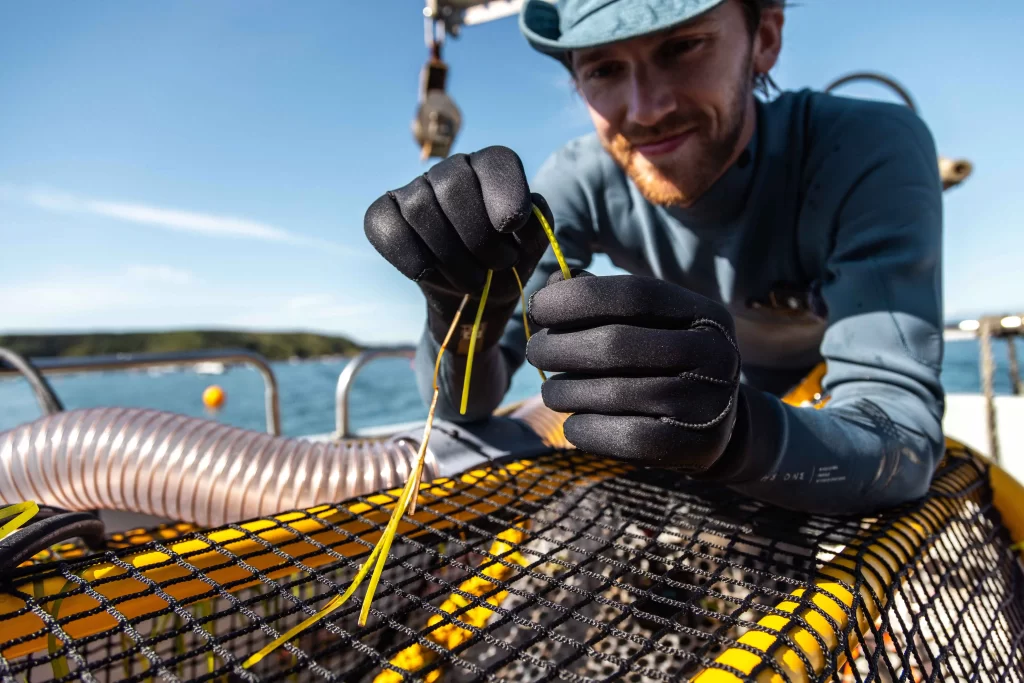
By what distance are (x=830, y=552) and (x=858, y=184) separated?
0.79 meters

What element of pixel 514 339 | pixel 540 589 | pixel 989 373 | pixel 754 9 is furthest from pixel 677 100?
pixel 989 373

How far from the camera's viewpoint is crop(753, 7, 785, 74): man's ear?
1353 mm

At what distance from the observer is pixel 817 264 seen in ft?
4.38

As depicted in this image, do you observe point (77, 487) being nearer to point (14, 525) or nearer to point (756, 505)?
point (14, 525)

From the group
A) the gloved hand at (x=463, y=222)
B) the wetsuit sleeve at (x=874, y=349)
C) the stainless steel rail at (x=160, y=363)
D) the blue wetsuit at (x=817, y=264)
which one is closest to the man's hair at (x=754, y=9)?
the blue wetsuit at (x=817, y=264)

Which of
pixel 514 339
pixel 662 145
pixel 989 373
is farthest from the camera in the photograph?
pixel 989 373

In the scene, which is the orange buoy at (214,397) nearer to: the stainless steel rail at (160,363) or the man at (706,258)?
the stainless steel rail at (160,363)

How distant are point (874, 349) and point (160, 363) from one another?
2.09 m

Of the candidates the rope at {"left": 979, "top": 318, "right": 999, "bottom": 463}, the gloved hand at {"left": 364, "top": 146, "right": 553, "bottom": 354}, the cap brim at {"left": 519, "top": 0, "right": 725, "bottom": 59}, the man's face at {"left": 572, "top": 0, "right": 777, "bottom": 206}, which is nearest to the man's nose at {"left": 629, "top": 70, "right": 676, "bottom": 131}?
the man's face at {"left": 572, "top": 0, "right": 777, "bottom": 206}

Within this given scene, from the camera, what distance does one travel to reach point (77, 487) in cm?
117

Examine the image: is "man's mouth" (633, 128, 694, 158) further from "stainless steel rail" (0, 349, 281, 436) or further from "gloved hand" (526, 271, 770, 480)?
"stainless steel rail" (0, 349, 281, 436)

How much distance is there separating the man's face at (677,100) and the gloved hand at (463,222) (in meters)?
0.63

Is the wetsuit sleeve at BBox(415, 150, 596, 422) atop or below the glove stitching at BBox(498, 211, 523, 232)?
below

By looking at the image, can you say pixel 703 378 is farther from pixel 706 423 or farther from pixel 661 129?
pixel 661 129
